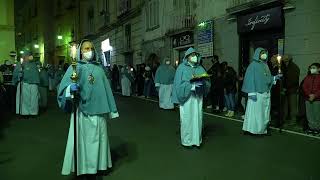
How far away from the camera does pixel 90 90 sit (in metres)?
7.01

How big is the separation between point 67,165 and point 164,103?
38.3 ft

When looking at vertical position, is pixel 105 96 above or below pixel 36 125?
above

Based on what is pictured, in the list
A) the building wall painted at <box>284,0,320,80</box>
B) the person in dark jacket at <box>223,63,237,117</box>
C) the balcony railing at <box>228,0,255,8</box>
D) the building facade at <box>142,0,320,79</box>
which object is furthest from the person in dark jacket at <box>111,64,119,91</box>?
the building wall painted at <box>284,0,320,80</box>

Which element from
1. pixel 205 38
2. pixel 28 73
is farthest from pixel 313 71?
pixel 205 38

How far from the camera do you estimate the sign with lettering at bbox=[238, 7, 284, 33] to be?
15.7 metres

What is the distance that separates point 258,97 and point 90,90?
538cm

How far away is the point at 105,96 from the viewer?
7.18 meters

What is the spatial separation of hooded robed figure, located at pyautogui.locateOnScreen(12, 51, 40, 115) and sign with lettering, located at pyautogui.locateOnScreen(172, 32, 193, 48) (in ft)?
30.6

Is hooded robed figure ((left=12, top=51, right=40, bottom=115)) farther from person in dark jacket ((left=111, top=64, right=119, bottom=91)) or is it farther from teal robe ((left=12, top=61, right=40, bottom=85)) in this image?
person in dark jacket ((left=111, top=64, right=119, bottom=91))

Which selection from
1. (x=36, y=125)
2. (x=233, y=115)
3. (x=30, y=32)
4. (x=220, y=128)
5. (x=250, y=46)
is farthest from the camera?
(x=30, y=32)

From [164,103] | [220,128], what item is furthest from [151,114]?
[220,128]

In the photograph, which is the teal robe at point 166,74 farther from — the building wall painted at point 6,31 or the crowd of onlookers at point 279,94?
the building wall painted at point 6,31

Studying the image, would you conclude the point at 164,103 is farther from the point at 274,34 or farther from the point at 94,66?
the point at 94,66

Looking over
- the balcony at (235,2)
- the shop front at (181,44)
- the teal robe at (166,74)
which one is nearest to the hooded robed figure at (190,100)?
the balcony at (235,2)
